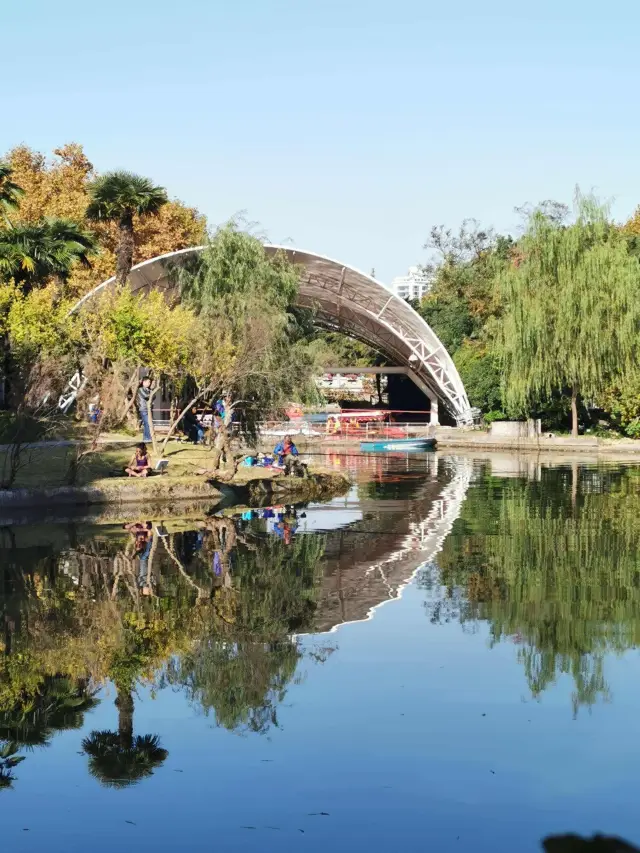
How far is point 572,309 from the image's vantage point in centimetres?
4956

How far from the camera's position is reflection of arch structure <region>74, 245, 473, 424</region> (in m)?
Result: 56.9

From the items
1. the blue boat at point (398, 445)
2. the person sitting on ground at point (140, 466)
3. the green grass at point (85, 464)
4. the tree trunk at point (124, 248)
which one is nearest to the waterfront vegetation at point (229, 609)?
the person sitting on ground at point (140, 466)

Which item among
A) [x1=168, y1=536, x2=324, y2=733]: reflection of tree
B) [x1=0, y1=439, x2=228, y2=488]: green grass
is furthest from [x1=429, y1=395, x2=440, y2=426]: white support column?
[x1=168, y1=536, x2=324, y2=733]: reflection of tree

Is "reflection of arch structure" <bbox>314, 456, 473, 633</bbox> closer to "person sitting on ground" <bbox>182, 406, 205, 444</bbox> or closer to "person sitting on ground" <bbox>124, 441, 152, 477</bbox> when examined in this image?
"person sitting on ground" <bbox>124, 441, 152, 477</bbox>

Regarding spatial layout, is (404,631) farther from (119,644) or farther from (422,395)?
(422,395)

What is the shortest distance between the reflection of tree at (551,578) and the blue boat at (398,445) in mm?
22730

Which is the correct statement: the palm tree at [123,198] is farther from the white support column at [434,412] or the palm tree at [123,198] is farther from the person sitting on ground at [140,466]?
the white support column at [434,412]

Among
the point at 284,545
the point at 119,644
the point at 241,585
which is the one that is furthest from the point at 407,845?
the point at 284,545

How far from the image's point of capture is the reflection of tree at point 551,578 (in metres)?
12.6

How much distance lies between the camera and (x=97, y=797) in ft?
27.9

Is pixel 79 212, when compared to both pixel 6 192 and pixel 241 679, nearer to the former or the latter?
pixel 6 192

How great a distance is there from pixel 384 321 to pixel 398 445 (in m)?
9.13

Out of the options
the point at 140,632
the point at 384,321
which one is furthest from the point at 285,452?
the point at 384,321

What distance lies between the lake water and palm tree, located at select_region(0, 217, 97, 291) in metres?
20.3
